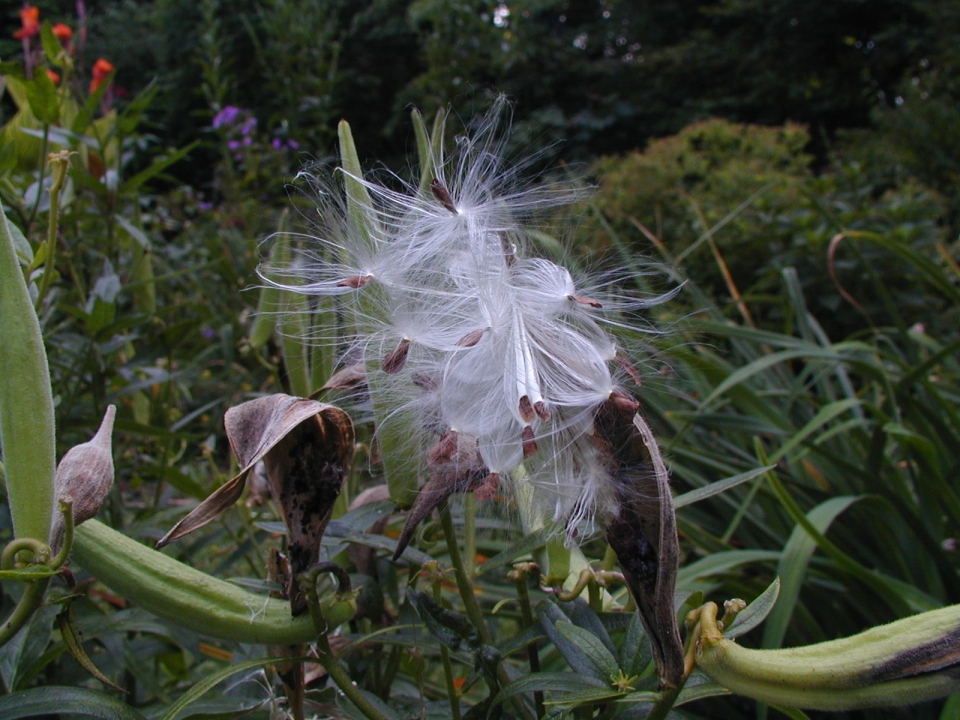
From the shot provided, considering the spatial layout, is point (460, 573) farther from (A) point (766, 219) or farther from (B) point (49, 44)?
(A) point (766, 219)

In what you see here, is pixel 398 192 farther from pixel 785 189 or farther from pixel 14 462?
pixel 785 189

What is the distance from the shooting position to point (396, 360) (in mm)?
583

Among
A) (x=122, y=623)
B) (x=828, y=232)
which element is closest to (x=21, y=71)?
(x=122, y=623)

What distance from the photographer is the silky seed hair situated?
55cm

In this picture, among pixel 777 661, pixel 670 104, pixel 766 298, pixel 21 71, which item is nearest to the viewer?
pixel 777 661

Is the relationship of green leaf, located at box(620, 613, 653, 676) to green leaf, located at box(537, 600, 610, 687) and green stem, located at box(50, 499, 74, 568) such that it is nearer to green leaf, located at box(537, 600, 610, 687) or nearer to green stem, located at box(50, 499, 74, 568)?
green leaf, located at box(537, 600, 610, 687)

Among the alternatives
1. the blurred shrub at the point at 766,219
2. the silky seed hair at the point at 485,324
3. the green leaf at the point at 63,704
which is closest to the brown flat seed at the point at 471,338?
the silky seed hair at the point at 485,324

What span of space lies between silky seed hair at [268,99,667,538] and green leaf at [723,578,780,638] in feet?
0.39

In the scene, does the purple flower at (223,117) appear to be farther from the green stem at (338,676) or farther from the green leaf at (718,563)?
the green stem at (338,676)

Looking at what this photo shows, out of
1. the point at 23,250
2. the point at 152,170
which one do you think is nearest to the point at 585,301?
the point at 23,250

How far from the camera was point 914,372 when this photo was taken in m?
1.76

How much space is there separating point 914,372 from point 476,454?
164 centimetres

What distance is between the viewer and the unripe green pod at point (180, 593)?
471 millimetres

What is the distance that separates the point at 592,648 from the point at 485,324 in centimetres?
28
